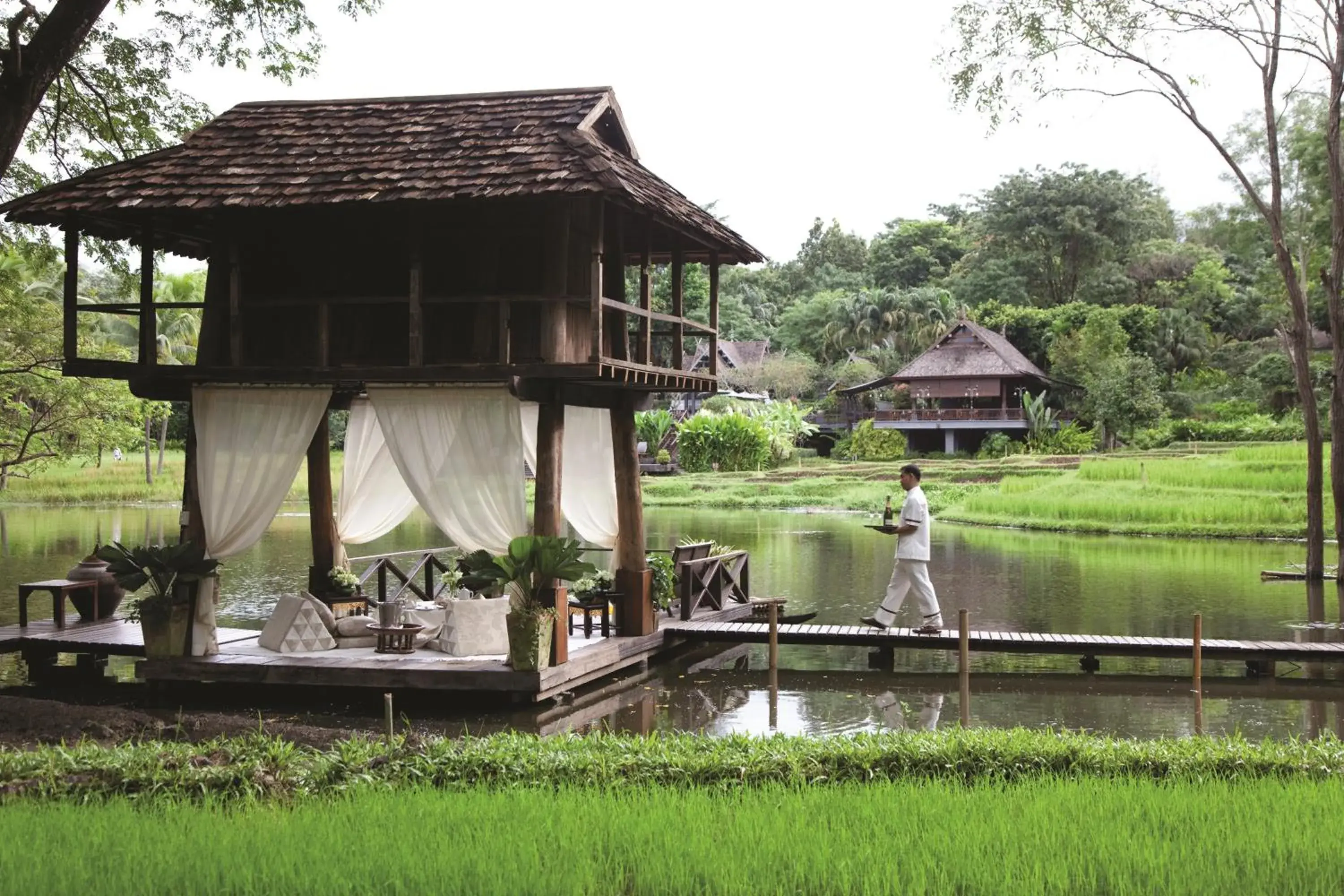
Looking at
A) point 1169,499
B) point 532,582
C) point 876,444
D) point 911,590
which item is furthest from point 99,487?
point 532,582

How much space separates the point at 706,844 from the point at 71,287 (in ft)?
29.1

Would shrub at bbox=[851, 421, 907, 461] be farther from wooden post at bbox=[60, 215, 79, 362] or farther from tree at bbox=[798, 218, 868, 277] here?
wooden post at bbox=[60, 215, 79, 362]

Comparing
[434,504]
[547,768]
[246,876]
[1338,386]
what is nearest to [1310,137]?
[1338,386]

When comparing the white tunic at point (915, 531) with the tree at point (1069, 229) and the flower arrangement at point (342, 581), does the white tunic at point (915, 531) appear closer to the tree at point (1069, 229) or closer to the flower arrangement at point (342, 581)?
the flower arrangement at point (342, 581)

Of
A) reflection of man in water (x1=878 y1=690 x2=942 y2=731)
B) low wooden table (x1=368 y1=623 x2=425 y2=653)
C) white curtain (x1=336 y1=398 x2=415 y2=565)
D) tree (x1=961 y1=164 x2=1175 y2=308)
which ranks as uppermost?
tree (x1=961 y1=164 x2=1175 y2=308)

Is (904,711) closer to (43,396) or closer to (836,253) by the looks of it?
Answer: (43,396)

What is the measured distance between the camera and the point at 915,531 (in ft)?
43.5

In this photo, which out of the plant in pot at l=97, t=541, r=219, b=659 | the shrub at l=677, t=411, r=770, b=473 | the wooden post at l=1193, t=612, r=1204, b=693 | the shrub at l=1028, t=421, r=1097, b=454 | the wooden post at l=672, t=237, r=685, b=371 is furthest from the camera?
the shrub at l=677, t=411, r=770, b=473

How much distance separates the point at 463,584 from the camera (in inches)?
447

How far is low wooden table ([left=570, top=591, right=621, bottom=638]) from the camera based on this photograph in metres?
13.1

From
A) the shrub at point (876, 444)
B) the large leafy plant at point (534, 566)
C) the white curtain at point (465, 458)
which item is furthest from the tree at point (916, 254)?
the large leafy plant at point (534, 566)

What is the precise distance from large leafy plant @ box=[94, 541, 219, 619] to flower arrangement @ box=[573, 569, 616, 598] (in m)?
3.63

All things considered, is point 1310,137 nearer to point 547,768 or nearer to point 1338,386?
point 1338,386

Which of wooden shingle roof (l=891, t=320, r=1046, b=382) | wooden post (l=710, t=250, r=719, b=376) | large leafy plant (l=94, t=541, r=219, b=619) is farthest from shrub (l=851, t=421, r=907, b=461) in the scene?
large leafy plant (l=94, t=541, r=219, b=619)
